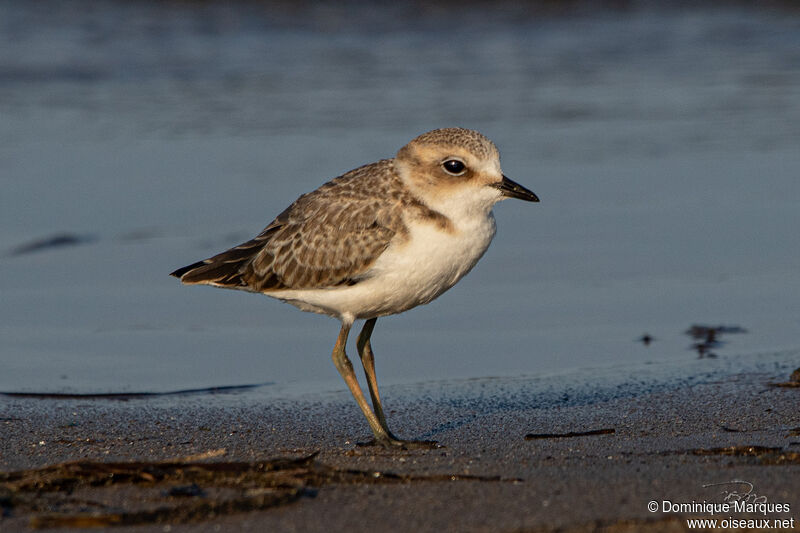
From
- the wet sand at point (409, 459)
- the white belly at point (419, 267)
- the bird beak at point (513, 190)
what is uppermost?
the bird beak at point (513, 190)

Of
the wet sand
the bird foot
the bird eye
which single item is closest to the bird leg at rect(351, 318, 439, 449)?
the bird foot

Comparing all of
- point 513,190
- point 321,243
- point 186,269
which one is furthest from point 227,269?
point 513,190

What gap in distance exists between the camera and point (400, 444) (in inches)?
208

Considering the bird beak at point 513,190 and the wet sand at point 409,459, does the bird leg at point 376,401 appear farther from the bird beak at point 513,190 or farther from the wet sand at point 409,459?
the bird beak at point 513,190

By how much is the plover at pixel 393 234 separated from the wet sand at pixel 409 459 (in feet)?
1.45

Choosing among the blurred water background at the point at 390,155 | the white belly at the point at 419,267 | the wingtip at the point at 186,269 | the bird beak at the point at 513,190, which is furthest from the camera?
the blurred water background at the point at 390,155

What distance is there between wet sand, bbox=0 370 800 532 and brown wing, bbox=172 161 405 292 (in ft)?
2.18

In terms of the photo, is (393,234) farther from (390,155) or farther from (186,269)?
(390,155)

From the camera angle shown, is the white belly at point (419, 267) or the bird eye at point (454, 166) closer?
the white belly at point (419, 267)

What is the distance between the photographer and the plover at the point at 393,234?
530 centimetres

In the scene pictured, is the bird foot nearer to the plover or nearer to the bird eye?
the plover

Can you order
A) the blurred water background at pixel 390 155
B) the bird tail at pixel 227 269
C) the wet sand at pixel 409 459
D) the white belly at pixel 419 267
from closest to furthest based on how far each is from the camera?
the wet sand at pixel 409 459 < the white belly at pixel 419 267 < the bird tail at pixel 227 269 < the blurred water background at pixel 390 155

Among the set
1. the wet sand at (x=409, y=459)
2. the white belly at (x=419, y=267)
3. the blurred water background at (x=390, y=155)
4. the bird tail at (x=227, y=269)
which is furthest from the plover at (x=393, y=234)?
the blurred water background at (x=390, y=155)

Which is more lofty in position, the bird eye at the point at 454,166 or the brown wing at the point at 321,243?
the bird eye at the point at 454,166
